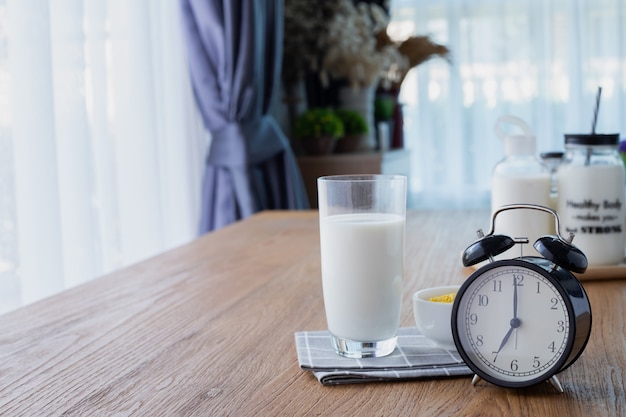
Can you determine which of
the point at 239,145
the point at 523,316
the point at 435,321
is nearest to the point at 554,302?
the point at 523,316

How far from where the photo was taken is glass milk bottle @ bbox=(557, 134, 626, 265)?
3.64 feet

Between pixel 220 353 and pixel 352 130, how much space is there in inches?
114

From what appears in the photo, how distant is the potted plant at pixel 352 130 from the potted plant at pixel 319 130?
0.36ft

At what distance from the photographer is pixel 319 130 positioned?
348 cm

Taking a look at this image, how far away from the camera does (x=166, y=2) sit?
109 inches

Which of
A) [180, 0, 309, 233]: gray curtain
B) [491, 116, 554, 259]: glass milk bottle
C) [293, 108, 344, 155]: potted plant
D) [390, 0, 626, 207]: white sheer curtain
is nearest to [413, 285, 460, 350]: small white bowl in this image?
[491, 116, 554, 259]: glass milk bottle

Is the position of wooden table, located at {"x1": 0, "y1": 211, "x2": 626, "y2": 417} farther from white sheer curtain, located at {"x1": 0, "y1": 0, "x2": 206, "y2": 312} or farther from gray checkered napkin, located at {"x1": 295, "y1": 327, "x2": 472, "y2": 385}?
white sheer curtain, located at {"x1": 0, "y1": 0, "x2": 206, "y2": 312}

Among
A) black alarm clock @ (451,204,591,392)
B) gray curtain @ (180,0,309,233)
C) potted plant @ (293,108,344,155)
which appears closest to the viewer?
black alarm clock @ (451,204,591,392)

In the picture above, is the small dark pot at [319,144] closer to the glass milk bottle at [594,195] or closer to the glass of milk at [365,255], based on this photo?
the glass milk bottle at [594,195]

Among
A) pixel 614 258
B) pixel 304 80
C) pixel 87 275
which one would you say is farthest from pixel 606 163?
pixel 304 80

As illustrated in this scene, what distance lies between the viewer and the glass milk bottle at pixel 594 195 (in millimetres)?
1110

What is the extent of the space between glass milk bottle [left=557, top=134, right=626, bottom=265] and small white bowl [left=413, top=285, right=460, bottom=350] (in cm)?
42

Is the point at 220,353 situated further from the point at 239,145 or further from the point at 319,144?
the point at 319,144

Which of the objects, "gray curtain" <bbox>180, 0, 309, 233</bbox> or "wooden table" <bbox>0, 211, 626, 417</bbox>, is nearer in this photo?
"wooden table" <bbox>0, 211, 626, 417</bbox>
